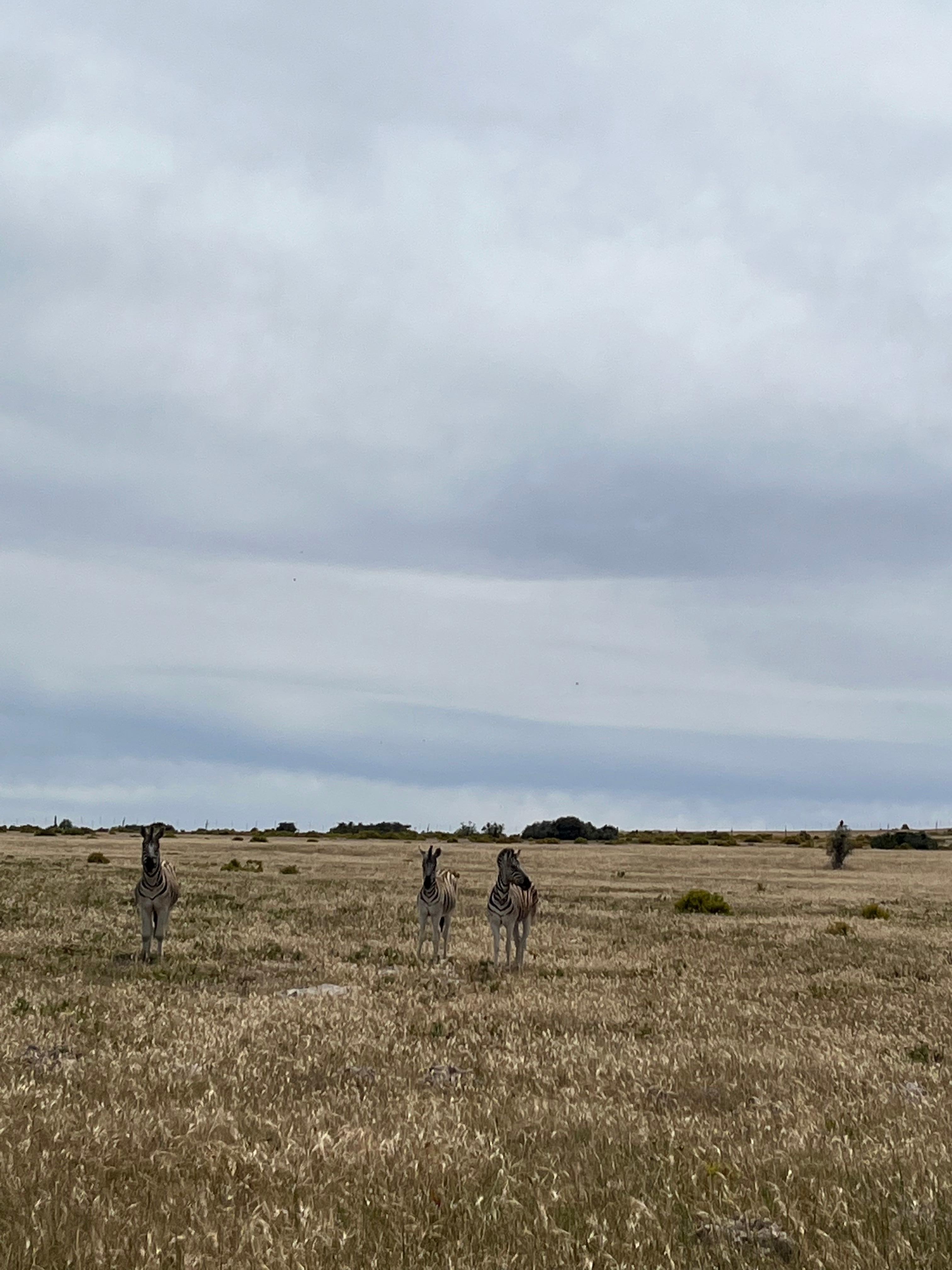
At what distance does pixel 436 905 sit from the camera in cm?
2284

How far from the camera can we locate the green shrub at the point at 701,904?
38.2m

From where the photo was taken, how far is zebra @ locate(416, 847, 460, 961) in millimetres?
22969

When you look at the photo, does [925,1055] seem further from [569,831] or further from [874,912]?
[569,831]

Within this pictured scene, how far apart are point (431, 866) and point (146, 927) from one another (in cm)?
658

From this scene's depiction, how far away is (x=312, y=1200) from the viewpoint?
23.8ft

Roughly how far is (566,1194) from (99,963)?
→ 1561 cm

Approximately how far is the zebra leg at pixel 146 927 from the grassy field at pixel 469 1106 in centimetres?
55

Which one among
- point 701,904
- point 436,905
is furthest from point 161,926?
point 701,904

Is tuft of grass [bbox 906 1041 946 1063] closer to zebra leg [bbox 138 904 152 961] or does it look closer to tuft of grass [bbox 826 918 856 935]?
zebra leg [bbox 138 904 152 961]

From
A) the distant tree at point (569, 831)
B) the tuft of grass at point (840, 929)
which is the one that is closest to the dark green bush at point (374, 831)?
the distant tree at point (569, 831)

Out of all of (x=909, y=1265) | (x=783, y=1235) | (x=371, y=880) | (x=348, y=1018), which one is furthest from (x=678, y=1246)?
(x=371, y=880)

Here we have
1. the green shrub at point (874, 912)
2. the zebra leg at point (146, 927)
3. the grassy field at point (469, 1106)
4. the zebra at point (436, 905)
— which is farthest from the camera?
the green shrub at point (874, 912)

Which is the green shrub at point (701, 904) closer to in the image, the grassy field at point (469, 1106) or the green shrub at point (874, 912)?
the green shrub at point (874, 912)

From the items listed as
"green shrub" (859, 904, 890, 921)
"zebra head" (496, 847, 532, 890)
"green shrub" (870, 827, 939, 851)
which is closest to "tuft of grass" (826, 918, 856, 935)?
"green shrub" (859, 904, 890, 921)
